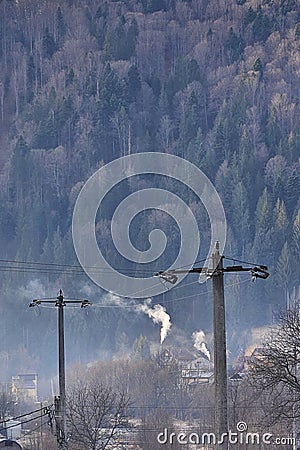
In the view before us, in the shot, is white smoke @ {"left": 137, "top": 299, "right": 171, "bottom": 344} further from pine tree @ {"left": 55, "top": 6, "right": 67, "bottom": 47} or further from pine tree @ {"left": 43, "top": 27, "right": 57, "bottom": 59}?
pine tree @ {"left": 55, "top": 6, "right": 67, "bottom": 47}

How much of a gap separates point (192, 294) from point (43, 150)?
5150 centimetres

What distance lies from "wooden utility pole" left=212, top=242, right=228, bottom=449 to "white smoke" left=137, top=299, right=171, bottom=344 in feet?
215

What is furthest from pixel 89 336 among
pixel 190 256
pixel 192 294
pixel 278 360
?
pixel 278 360

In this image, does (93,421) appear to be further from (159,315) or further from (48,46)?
(48,46)

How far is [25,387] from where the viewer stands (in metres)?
69.8

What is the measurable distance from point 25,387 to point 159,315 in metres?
19.8

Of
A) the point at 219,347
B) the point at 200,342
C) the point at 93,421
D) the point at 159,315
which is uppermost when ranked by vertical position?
the point at 159,315

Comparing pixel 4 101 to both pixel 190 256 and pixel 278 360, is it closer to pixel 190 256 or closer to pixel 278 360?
pixel 190 256

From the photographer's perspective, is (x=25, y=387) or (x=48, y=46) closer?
(x=25, y=387)

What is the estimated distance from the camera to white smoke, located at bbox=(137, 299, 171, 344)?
270 ft

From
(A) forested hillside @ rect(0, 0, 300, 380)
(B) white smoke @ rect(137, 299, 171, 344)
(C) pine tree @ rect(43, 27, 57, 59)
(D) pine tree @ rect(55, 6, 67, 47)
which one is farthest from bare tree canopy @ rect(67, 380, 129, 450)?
(D) pine tree @ rect(55, 6, 67, 47)

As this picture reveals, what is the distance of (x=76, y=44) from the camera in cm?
15662

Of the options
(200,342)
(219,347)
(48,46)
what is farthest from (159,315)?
(48,46)

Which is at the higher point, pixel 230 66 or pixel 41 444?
pixel 230 66
